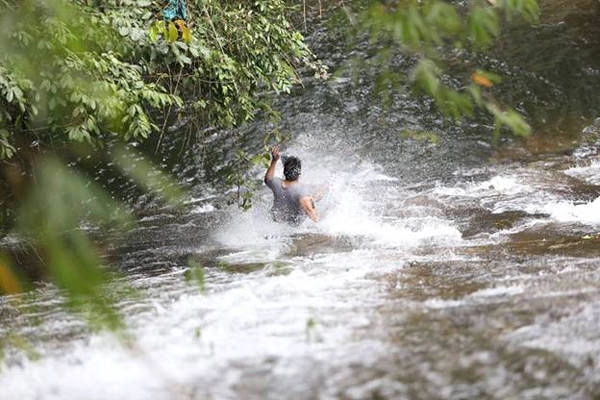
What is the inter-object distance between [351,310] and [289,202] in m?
4.72

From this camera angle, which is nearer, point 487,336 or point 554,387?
point 554,387

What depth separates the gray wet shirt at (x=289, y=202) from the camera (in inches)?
358

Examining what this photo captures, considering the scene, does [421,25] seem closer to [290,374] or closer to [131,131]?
[290,374]

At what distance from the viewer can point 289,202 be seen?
9125mm

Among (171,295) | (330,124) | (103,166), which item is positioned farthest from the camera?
(330,124)

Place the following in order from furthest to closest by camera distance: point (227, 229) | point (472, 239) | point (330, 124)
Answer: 1. point (330, 124)
2. point (227, 229)
3. point (472, 239)

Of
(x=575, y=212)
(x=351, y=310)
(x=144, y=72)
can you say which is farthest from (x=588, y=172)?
(x=351, y=310)

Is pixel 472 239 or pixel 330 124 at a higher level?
pixel 330 124

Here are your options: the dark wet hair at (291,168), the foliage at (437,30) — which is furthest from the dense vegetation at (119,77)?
the dark wet hair at (291,168)

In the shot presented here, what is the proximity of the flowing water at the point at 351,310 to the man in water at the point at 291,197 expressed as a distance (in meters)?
0.21

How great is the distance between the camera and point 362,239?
8.15 metres

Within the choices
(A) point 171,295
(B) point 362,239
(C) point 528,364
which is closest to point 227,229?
(B) point 362,239

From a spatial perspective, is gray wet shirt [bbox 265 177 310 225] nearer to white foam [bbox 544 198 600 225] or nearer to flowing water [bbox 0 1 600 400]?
flowing water [bbox 0 1 600 400]

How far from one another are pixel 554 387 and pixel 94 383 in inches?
88.9
